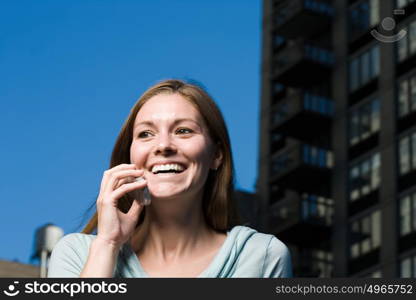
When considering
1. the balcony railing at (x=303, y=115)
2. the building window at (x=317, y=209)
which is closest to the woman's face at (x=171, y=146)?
the building window at (x=317, y=209)

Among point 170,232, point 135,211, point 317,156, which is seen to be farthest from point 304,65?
point 135,211

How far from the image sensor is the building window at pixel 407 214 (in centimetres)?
4622

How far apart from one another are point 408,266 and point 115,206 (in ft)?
138

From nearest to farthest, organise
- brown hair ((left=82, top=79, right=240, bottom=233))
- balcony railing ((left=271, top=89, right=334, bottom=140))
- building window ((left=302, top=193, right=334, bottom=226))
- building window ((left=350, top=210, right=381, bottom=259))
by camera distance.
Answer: brown hair ((left=82, top=79, right=240, bottom=233))
building window ((left=350, top=210, right=381, bottom=259))
building window ((left=302, top=193, right=334, bottom=226))
balcony railing ((left=271, top=89, right=334, bottom=140))

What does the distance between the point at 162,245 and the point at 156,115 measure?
0.48 m

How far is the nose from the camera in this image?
4.40 metres

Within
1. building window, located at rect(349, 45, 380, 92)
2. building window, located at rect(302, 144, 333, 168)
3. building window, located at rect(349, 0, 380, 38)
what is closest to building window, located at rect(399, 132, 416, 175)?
building window, located at rect(349, 45, 380, 92)

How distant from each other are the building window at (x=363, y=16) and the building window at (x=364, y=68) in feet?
3.86

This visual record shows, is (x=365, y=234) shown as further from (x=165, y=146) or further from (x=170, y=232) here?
(x=165, y=146)

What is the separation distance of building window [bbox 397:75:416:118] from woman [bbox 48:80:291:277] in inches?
1758

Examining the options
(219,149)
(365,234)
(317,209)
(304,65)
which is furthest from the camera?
(304,65)

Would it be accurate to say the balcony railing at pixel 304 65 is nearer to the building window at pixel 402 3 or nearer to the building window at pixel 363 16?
the building window at pixel 363 16

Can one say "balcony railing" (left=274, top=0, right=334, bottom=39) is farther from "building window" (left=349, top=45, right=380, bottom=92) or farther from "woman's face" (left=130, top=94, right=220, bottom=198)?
"woman's face" (left=130, top=94, right=220, bottom=198)

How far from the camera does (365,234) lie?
48938mm
